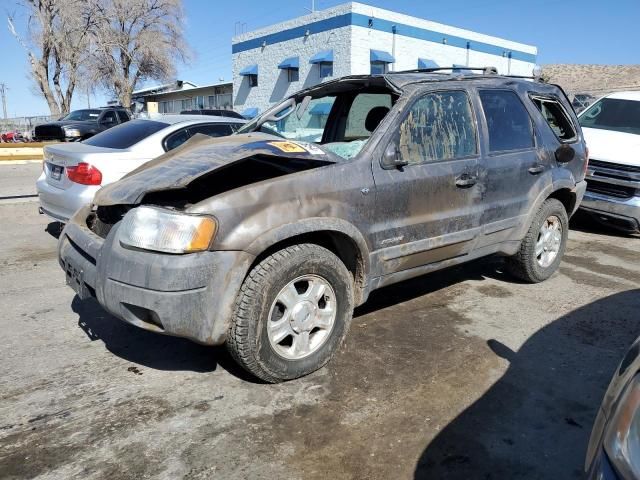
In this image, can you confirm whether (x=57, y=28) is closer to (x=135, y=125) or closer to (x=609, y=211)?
(x=135, y=125)

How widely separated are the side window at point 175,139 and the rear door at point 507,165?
3.51 metres

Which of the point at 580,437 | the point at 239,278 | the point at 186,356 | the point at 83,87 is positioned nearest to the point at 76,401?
the point at 186,356

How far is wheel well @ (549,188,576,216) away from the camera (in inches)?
202

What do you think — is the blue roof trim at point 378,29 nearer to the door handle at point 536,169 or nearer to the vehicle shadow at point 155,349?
the door handle at point 536,169

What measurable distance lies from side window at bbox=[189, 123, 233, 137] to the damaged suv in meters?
1.71

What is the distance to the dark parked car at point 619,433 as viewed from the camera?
1.49m

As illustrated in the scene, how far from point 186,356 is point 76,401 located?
0.76 metres

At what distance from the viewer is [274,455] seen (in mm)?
2555

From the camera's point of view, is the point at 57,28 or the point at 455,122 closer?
the point at 455,122

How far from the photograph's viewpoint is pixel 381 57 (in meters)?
24.1

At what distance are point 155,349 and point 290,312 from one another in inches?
45.3

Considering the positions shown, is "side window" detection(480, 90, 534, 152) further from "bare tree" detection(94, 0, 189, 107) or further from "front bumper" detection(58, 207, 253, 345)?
"bare tree" detection(94, 0, 189, 107)

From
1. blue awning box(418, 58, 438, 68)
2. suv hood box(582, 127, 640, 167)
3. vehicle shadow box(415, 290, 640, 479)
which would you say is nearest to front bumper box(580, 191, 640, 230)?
suv hood box(582, 127, 640, 167)

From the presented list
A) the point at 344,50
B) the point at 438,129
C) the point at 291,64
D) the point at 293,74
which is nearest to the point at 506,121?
the point at 438,129
